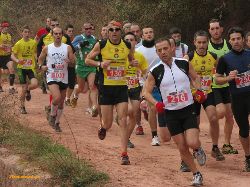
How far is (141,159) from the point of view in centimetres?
1002

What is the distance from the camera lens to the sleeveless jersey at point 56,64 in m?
11.9

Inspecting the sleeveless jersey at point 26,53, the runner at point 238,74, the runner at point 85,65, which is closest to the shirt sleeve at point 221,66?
the runner at point 238,74

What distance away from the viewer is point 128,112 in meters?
10.5

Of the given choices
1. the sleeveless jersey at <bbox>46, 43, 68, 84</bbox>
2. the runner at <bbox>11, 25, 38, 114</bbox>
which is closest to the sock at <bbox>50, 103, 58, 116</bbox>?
the sleeveless jersey at <bbox>46, 43, 68, 84</bbox>

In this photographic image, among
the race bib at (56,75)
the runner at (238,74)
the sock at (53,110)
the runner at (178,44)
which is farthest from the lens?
the sock at (53,110)

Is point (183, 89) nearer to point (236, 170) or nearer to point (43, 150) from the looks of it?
point (236, 170)

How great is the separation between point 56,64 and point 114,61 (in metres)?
2.63

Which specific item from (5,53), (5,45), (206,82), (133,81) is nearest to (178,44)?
(133,81)

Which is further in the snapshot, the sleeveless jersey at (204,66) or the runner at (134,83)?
the runner at (134,83)

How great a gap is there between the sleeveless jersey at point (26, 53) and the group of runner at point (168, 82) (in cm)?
136

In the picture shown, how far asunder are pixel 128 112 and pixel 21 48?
17.5 ft

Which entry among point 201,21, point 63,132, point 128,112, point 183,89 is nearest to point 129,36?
point 128,112

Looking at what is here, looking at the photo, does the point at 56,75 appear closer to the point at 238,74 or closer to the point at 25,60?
the point at 25,60

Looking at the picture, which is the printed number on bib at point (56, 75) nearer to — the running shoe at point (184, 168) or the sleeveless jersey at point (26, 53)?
the sleeveless jersey at point (26, 53)
